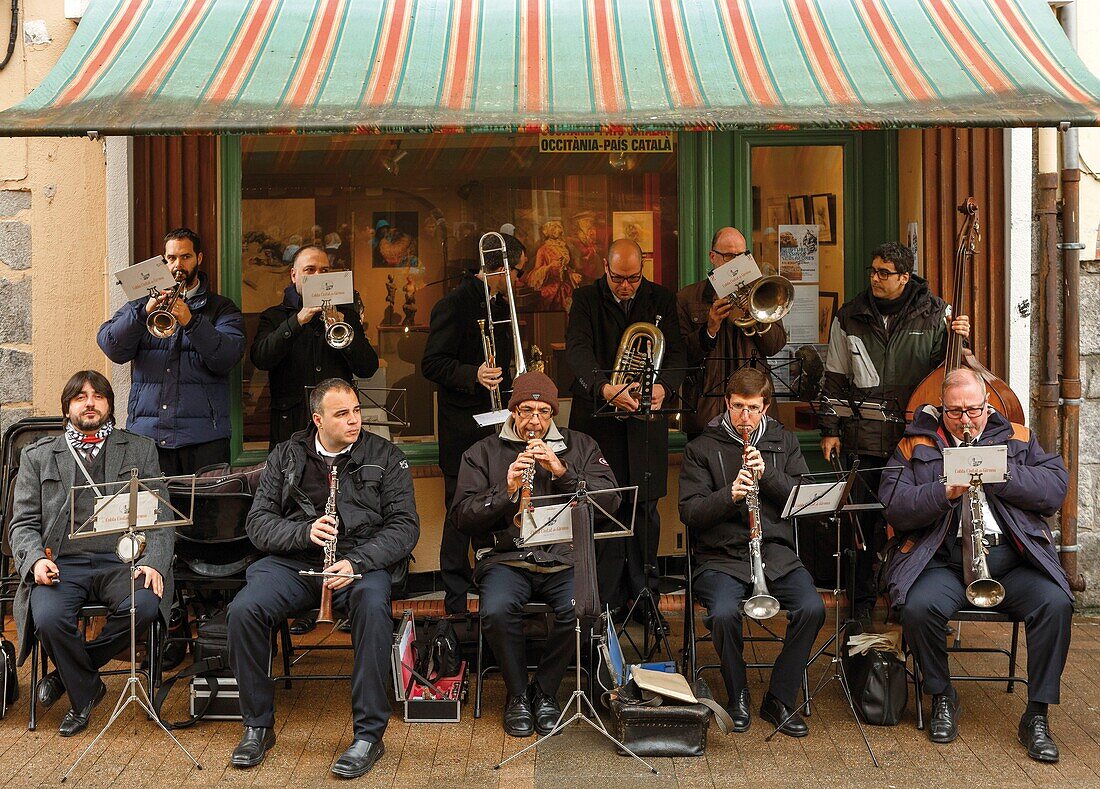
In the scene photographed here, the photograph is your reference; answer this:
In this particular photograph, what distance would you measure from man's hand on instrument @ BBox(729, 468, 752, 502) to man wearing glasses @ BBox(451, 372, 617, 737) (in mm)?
500

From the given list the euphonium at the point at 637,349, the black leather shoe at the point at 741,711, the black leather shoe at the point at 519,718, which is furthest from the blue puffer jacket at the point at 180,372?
the black leather shoe at the point at 741,711

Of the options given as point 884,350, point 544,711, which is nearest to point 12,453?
point 544,711

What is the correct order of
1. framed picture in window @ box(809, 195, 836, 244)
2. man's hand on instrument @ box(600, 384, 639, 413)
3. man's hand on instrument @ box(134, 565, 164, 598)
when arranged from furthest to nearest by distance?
framed picture in window @ box(809, 195, 836, 244) → man's hand on instrument @ box(600, 384, 639, 413) → man's hand on instrument @ box(134, 565, 164, 598)

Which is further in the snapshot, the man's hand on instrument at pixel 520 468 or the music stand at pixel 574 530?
the man's hand on instrument at pixel 520 468

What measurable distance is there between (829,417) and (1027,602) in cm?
140

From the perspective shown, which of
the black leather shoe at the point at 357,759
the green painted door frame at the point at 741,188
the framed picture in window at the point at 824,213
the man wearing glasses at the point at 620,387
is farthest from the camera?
the framed picture in window at the point at 824,213

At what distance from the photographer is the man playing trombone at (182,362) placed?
5914mm

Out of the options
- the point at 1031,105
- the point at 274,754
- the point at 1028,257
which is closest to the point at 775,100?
the point at 1031,105

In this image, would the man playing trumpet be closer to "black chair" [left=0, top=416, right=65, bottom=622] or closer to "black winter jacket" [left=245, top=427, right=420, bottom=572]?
"black winter jacket" [left=245, top=427, right=420, bottom=572]

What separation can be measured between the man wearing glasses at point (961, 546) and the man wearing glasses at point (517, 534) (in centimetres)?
128

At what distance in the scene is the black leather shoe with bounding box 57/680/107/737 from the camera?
5.12 metres

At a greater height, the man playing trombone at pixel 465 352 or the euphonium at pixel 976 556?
the man playing trombone at pixel 465 352

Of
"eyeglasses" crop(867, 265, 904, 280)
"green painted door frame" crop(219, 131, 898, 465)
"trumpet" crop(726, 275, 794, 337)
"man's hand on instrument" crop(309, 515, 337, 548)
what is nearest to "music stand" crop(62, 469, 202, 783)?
"man's hand on instrument" crop(309, 515, 337, 548)

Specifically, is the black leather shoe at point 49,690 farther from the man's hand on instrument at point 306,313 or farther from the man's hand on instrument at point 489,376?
the man's hand on instrument at point 489,376
